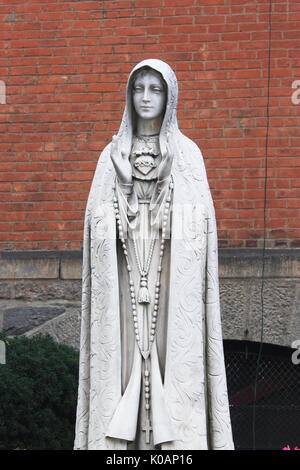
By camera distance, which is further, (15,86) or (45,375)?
(15,86)

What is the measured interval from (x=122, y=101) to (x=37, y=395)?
117 inches

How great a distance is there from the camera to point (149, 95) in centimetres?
727

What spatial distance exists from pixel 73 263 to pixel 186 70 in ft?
6.32

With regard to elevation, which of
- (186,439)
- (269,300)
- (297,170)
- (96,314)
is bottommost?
(186,439)

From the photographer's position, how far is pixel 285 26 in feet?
36.4

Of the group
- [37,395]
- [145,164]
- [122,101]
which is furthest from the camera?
[122,101]

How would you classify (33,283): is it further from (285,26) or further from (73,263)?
(285,26)

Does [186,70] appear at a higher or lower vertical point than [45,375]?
higher

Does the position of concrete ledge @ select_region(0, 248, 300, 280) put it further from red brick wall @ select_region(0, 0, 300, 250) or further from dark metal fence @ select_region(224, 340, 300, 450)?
dark metal fence @ select_region(224, 340, 300, 450)

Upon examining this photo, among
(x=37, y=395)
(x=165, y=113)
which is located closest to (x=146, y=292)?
(x=165, y=113)

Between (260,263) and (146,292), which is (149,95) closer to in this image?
(146,292)
